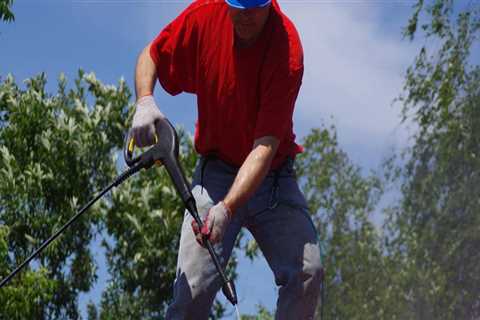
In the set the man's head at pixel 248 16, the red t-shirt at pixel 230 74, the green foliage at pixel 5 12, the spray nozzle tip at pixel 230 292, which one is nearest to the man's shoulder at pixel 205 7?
the red t-shirt at pixel 230 74

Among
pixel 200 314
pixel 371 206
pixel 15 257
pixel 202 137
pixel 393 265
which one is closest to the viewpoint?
pixel 200 314

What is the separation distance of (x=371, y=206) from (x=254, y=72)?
69.3 feet

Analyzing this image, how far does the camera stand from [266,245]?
400 cm

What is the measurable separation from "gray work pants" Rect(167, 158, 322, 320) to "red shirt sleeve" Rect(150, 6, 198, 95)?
348mm

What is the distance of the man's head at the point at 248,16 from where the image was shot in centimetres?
371

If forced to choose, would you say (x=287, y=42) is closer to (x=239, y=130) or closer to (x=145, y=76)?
→ (x=239, y=130)

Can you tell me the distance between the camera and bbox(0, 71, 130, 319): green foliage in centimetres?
1421

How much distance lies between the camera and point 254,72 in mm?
3891

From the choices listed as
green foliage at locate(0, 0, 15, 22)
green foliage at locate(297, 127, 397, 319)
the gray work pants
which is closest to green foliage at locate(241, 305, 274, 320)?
green foliage at locate(297, 127, 397, 319)

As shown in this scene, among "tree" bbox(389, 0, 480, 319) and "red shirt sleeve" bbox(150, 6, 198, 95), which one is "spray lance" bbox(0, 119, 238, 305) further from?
"tree" bbox(389, 0, 480, 319)

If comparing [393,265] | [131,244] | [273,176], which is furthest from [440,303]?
[273,176]

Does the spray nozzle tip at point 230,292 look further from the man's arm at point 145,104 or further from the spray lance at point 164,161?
the man's arm at point 145,104

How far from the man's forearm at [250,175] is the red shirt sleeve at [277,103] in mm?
58

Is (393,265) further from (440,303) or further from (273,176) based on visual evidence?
(273,176)
